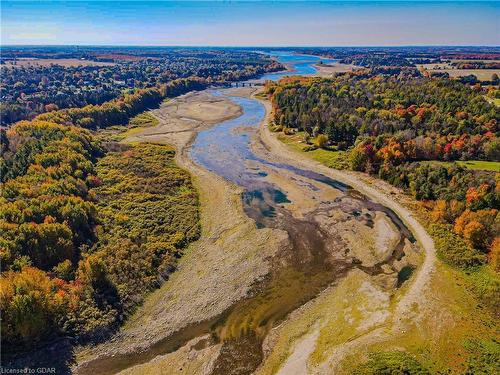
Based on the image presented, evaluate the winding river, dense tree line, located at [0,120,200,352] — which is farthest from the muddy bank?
the winding river

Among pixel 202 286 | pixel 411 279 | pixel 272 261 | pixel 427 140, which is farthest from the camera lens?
pixel 427 140

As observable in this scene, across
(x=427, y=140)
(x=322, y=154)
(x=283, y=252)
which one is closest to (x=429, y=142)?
(x=427, y=140)

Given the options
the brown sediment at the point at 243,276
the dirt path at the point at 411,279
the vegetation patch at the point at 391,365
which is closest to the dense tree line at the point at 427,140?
the dirt path at the point at 411,279

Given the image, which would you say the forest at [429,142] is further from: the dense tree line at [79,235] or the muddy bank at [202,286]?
the dense tree line at [79,235]

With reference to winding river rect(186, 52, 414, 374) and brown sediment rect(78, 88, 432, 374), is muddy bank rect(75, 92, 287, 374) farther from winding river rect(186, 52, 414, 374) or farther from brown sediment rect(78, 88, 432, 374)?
winding river rect(186, 52, 414, 374)

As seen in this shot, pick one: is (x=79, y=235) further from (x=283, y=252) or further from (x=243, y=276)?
(x=283, y=252)

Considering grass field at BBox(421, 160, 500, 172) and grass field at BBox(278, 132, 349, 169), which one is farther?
grass field at BBox(278, 132, 349, 169)

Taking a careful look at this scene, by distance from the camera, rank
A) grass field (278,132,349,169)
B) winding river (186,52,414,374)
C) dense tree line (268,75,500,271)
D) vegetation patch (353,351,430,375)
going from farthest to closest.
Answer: grass field (278,132,349,169), dense tree line (268,75,500,271), winding river (186,52,414,374), vegetation patch (353,351,430,375)
